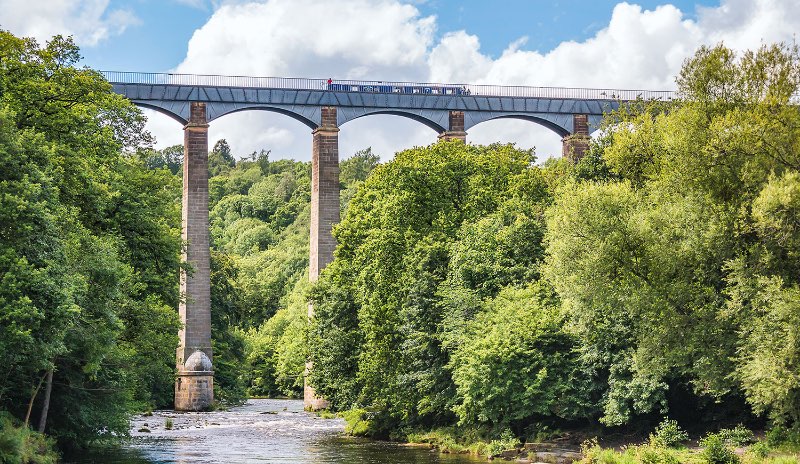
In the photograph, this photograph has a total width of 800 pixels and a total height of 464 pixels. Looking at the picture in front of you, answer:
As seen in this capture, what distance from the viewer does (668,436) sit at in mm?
35531

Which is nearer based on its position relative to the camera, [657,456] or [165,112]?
[657,456]

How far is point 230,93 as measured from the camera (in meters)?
67.3

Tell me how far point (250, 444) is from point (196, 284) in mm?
19754

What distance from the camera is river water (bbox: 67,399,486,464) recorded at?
3991 centimetres

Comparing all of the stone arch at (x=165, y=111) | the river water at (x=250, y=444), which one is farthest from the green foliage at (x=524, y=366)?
the stone arch at (x=165, y=111)

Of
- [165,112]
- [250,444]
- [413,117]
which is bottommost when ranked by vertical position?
[250,444]

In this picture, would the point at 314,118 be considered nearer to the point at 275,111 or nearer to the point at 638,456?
the point at 275,111

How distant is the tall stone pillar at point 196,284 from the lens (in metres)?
64.5

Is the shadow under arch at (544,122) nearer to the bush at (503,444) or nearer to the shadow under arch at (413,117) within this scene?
the shadow under arch at (413,117)

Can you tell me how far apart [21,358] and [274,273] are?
84807mm

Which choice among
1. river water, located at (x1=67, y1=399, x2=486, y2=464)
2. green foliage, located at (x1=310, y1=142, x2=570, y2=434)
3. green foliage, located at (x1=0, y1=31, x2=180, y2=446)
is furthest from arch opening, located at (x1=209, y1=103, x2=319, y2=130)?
green foliage, located at (x1=0, y1=31, x2=180, y2=446)

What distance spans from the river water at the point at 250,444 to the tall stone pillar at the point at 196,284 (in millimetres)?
1846

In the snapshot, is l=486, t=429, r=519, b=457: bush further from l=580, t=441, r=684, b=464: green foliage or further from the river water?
l=580, t=441, r=684, b=464: green foliage

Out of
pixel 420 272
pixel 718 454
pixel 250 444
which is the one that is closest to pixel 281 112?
pixel 420 272
